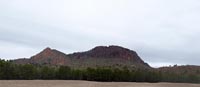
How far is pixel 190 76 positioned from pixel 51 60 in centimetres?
6731

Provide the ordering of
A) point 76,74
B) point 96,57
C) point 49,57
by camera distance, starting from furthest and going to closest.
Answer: point 96,57, point 49,57, point 76,74

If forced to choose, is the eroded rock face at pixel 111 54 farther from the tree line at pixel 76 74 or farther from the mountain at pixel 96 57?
the tree line at pixel 76 74

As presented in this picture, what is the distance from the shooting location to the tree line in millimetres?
87188

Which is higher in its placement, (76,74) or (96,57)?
(96,57)

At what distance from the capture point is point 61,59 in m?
162

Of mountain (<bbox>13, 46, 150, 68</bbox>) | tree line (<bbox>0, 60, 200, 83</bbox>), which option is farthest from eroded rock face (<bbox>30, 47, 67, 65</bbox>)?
tree line (<bbox>0, 60, 200, 83</bbox>)

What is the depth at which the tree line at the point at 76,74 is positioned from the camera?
87188 millimetres

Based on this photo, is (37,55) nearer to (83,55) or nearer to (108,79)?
(83,55)

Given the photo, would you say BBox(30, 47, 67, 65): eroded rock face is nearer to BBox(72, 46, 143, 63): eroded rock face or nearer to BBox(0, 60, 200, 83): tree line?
BBox(72, 46, 143, 63): eroded rock face

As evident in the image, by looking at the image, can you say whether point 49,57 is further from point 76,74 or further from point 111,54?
point 76,74

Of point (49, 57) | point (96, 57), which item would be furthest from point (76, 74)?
point (96, 57)

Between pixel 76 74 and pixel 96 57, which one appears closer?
pixel 76 74

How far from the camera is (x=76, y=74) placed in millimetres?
93625

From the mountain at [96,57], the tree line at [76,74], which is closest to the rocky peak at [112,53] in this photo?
the mountain at [96,57]
